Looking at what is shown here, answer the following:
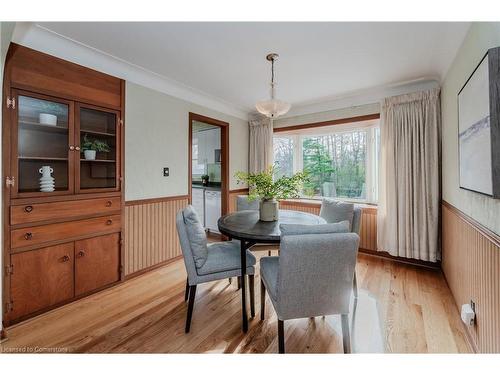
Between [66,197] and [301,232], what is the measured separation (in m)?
2.08

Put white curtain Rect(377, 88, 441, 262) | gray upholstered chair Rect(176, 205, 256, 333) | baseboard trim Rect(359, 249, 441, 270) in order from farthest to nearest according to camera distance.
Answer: baseboard trim Rect(359, 249, 441, 270) < white curtain Rect(377, 88, 441, 262) < gray upholstered chair Rect(176, 205, 256, 333)

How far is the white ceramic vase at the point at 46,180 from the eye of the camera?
78.1 inches

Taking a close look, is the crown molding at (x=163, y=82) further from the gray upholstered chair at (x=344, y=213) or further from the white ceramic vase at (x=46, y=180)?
the gray upholstered chair at (x=344, y=213)

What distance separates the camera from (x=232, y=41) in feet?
6.72

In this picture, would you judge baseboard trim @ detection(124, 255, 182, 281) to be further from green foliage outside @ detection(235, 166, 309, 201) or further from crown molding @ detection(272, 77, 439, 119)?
crown molding @ detection(272, 77, 439, 119)

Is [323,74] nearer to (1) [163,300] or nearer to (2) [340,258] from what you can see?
(2) [340,258]

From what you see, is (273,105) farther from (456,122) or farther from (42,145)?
(42,145)

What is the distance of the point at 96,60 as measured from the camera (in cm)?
229

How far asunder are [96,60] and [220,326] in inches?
106

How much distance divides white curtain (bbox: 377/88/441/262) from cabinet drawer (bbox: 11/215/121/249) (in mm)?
3306

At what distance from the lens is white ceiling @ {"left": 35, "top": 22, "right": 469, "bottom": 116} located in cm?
186

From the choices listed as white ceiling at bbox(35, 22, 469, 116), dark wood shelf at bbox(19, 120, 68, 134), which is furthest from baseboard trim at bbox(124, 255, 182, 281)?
white ceiling at bbox(35, 22, 469, 116)

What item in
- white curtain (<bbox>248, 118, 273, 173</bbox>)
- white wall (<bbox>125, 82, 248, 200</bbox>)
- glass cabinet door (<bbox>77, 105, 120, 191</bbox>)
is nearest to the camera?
glass cabinet door (<bbox>77, 105, 120, 191</bbox>)

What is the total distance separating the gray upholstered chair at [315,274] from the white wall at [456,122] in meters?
0.81
